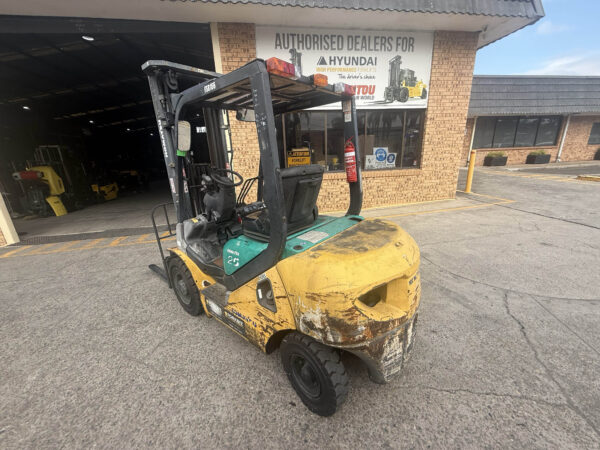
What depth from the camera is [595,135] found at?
17.7 m

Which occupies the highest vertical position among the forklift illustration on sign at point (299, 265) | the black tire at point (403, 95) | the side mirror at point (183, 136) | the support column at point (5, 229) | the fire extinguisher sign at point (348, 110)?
the black tire at point (403, 95)

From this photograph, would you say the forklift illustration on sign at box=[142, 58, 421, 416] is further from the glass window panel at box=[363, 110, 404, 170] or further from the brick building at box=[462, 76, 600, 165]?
the brick building at box=[462, 76, 600, 165]

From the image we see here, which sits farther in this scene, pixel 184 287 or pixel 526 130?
pixel 526 130

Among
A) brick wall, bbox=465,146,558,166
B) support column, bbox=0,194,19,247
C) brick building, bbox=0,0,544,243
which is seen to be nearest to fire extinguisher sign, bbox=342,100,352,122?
brick building, bbox=0,0,544,243

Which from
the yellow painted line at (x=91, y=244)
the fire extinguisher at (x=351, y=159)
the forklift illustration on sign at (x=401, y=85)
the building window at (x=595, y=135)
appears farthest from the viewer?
the building window at (x=595, y=135)

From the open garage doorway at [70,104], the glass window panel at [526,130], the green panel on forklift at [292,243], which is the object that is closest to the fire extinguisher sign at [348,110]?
the green panel on forklift at [292,243]

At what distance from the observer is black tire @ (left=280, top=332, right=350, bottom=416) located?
1.68 metres

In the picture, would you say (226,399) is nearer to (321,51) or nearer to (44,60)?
(321,51)

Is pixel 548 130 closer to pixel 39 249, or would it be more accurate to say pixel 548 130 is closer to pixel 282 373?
pixel 282 373

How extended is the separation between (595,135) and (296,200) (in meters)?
27.1

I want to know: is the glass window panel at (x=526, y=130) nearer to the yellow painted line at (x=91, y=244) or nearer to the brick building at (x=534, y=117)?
the brick building at (x=534, y=117)

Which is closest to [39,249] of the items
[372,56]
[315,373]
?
[315,373]

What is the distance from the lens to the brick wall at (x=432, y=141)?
6316 millimetres

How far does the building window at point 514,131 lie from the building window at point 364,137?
1255cm
